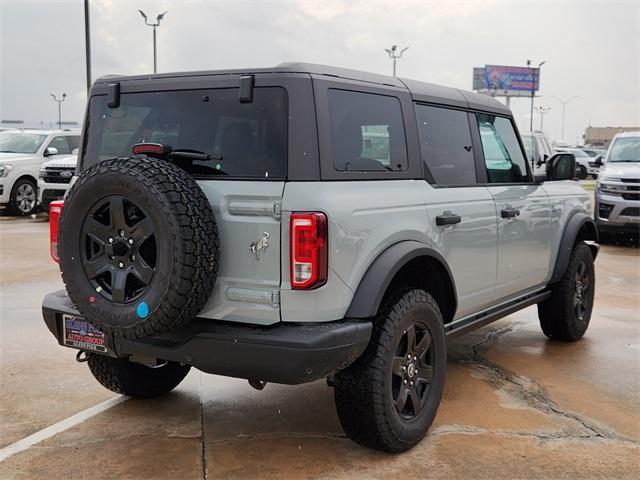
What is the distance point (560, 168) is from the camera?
17.9 ft

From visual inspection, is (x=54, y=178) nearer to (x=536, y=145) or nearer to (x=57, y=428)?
(x=536, y=145)

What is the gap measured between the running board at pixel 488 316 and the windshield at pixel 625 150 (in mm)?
8164

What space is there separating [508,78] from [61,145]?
242ft

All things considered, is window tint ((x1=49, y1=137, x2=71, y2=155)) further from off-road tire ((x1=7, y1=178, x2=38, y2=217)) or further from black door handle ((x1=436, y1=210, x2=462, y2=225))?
black door handle ((x1=436, y1=210, x2=462, y2=225))

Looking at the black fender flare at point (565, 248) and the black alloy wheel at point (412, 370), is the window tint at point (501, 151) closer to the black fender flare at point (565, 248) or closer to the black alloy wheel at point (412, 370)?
the black fender flare at point (565, 248)

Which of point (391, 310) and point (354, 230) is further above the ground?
point (354, 230)

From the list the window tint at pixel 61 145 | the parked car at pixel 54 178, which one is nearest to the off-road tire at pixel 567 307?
the parked car at pixel 54 178

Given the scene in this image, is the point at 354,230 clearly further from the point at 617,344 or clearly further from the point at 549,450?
the point at 617,344

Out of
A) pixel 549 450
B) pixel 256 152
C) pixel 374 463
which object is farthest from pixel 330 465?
pixel 256 152

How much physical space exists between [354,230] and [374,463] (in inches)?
47.3

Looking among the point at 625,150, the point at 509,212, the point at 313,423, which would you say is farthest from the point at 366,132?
the point at 625,150

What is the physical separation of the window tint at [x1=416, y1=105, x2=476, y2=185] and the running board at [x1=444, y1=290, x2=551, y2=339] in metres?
0.87

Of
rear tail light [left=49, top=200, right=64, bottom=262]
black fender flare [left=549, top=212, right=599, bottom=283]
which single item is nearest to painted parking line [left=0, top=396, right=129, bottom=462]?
rear tail light [left=49, top=200, right=64, bottom=262]

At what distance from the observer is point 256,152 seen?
10.9 ft
